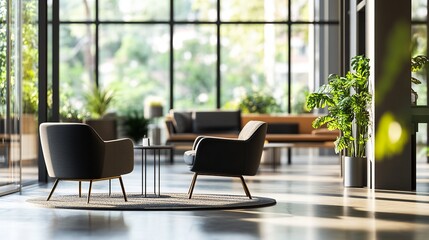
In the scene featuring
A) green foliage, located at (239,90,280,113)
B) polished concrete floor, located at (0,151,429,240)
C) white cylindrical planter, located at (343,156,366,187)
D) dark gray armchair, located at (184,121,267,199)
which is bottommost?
polished concrete floor, located at (0,151,429,240)

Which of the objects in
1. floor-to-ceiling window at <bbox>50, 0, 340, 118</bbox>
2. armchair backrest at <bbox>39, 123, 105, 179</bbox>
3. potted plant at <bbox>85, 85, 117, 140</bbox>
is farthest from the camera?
floor-to-ceiling window at <bbox>50, 0, 340, 118</bbox>

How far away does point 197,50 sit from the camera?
65.5 ft

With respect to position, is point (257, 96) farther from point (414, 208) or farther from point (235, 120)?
point (414, 208)

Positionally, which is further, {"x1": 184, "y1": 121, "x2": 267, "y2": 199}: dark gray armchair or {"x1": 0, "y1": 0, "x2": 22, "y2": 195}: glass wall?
{"x1": 0, "y1": 0, "x2": 22, "y2": 195}: glass wall

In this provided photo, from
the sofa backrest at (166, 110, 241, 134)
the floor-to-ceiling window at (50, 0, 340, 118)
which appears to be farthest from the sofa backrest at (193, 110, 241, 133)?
the floor-to-ceiling window at (50, 0, 340, 118)

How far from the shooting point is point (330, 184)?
1147cm

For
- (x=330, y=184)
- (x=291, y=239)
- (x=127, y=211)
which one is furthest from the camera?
(x=330, y=184)

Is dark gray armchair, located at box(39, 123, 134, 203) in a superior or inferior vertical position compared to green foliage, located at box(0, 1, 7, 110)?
inferior

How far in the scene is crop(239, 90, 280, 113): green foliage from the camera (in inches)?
716

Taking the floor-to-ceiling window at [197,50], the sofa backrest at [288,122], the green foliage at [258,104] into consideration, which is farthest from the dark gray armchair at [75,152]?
the green foliage at [258,104]

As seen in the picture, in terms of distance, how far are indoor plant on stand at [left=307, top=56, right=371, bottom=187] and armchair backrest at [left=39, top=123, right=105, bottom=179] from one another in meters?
3.32

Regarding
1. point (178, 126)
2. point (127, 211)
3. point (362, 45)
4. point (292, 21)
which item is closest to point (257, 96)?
point (292, 21)

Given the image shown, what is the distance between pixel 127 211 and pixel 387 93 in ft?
12.6

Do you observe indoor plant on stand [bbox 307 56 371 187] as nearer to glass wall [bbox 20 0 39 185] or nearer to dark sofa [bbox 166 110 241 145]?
glass wall [bbox 20 0 39 185]
